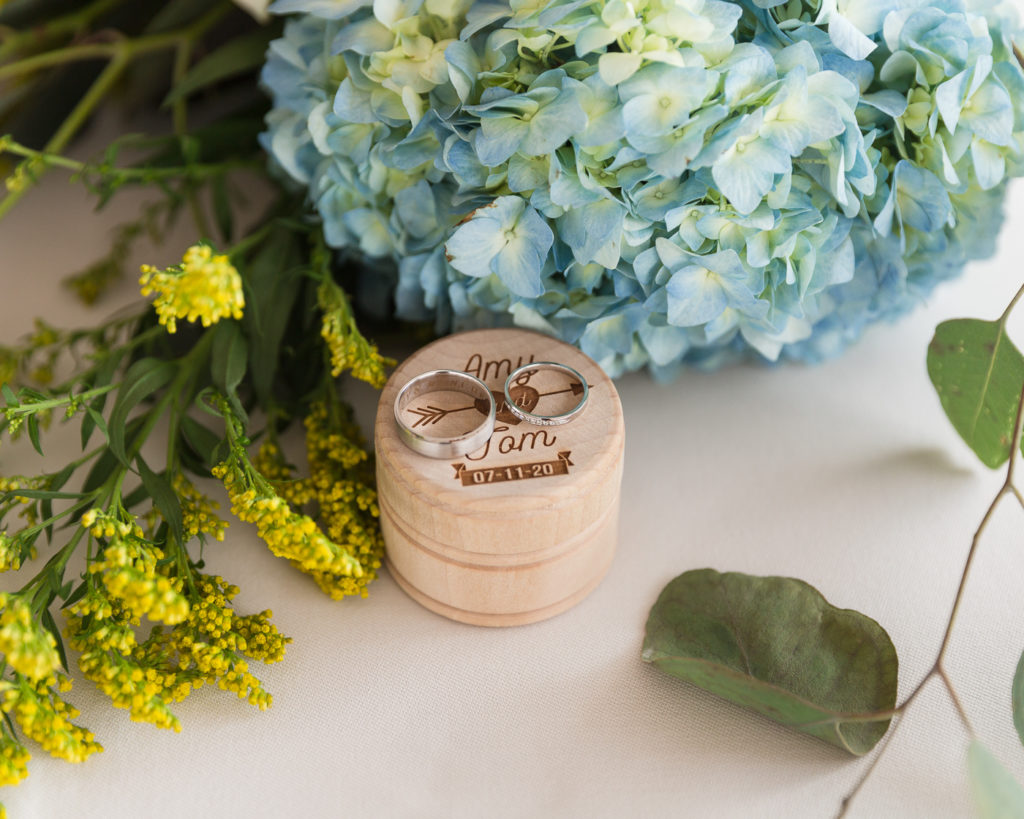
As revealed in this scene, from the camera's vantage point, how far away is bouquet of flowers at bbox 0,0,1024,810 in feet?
1.60

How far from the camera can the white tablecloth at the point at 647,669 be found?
1.67 ft

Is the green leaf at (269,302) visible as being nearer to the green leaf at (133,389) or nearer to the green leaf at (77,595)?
the green leaf at (133,389)

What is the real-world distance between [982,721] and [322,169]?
1.78ft

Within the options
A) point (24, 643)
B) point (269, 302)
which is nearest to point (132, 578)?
point (24, 643)

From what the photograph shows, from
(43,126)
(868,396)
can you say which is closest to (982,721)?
(868,396)

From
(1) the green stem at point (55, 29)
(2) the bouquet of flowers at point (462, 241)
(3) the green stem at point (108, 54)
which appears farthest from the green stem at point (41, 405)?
(1) the green stem at point (55, 29)

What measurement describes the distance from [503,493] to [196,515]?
7.3 inches

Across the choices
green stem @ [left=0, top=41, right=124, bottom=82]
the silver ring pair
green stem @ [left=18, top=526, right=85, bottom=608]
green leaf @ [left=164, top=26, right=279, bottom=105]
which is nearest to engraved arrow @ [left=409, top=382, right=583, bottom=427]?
the silver ring pair

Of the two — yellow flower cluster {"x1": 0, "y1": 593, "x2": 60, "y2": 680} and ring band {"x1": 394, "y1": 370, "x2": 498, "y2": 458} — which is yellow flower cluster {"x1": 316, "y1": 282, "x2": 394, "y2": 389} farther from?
yellow flower cluster {"x1": 0, "y1": 593, "x2": 60, "y2": 680}

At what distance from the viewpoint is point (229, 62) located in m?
0.75

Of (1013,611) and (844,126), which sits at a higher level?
(844,126)

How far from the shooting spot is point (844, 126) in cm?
51

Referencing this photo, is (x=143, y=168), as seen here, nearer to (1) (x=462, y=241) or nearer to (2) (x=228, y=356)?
(2) (x=228, y=356)

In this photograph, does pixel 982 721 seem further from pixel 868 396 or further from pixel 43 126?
pixel 43 126
